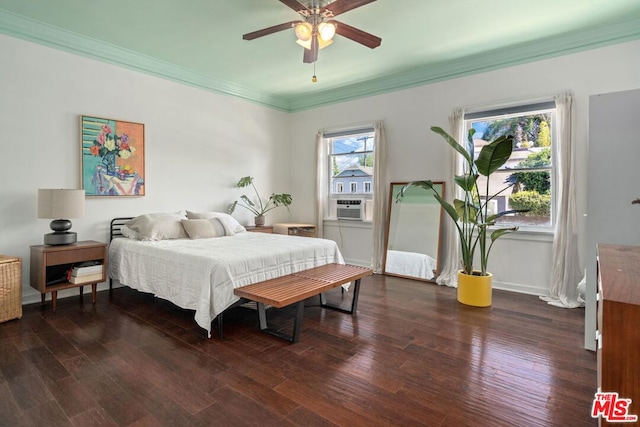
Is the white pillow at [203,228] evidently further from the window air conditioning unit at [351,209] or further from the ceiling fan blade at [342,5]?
the ceiling fan blade at [342,5]

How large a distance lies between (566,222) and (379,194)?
236cm

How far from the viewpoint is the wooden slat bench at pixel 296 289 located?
254 centimetres

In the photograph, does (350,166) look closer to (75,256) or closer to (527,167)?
(527,167)

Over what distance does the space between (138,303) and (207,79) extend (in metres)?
3.32

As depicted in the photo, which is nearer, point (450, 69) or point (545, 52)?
point (545, 52)

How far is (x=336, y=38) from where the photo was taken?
3752 mm

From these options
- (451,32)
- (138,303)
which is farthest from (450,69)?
(138,303)

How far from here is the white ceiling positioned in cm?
312

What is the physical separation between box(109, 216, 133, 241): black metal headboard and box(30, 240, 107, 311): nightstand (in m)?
0.28

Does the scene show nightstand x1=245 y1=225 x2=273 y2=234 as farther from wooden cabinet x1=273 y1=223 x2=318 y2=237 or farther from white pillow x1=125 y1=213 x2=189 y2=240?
white pillow x1=125 y1=213 x2=189 y2=240

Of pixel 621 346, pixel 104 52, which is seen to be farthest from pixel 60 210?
pixel 621 346

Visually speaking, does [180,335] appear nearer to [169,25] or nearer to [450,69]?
[169,25]

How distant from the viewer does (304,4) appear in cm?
287

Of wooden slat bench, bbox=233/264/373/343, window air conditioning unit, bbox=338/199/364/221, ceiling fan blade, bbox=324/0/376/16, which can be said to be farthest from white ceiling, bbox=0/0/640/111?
wooden slat bench, bbox=233/264/373/343
